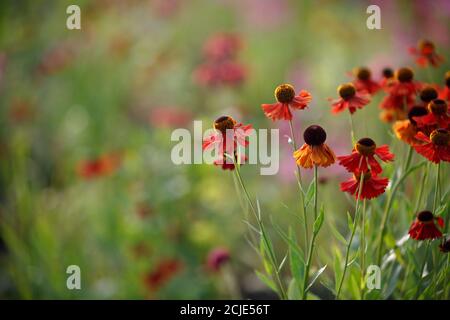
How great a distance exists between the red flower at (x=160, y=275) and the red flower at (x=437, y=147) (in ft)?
2.70

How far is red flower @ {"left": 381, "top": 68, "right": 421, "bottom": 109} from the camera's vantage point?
872 mm

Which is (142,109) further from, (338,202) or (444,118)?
(444,118)

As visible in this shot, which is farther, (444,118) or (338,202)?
(338,202)

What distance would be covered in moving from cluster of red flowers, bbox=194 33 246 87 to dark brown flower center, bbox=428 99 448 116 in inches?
36.9

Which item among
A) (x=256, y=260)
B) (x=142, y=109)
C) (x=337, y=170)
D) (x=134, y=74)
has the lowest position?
(x=256, y=260)

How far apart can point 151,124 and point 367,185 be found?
70.7 inches

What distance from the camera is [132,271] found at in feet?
4.76

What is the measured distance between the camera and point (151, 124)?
95.1 inches

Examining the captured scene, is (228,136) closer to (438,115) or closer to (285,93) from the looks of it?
(285,93)

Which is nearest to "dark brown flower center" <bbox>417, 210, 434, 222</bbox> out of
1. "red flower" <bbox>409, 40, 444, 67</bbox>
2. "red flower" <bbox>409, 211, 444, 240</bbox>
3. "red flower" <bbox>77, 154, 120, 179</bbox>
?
"red flower" <bbox>409, 211, 444, 240</bbox>

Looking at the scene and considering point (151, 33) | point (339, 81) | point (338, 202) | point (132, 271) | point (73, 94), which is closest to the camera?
point (132, 271)

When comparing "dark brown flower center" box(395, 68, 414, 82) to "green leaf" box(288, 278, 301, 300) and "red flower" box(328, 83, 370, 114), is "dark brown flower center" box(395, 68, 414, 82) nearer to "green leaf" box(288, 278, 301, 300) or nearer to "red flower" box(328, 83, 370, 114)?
"red flower" box(328, 83, 370, 114)
